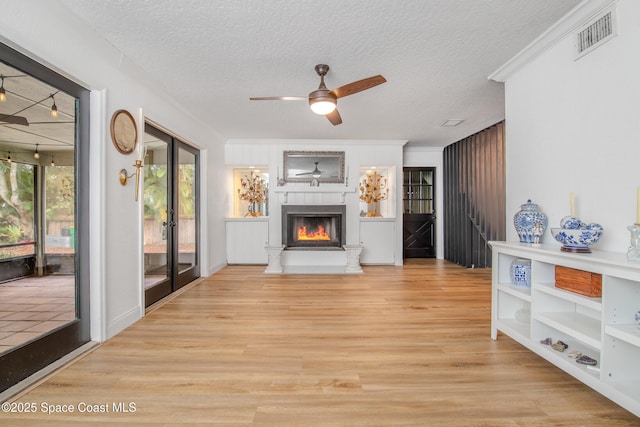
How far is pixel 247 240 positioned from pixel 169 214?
2.07 meters

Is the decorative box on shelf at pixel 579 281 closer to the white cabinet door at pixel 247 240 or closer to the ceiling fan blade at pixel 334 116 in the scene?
the ceiling fan blade at pixel 334 116

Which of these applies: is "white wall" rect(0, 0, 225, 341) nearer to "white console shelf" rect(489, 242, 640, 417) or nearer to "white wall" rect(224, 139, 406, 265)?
"white wall" rect(224, 139, 406, 265)

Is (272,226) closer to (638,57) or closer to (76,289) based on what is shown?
(76,289)

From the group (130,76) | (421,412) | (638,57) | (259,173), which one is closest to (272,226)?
(259,173)

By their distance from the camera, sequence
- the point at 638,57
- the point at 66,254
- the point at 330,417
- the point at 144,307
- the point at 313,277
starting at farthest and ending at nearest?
the point at 313,277, the point at 144,307, the point at 66,254, the point at 638,57, the point at 330,417

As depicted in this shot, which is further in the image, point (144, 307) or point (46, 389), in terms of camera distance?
point (144, 307)

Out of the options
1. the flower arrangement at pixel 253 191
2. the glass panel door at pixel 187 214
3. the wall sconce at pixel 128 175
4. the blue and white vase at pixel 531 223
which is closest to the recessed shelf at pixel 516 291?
the blue and white vase at pixel 531 223

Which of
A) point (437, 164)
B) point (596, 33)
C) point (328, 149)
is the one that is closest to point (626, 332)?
point (596, 33)

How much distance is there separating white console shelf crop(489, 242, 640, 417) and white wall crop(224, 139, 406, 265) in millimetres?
3270

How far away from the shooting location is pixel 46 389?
1705 mm

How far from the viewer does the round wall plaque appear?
8.18ft

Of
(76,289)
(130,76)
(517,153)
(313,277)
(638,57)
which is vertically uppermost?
(130,76)

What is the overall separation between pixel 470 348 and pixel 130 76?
3734 mm

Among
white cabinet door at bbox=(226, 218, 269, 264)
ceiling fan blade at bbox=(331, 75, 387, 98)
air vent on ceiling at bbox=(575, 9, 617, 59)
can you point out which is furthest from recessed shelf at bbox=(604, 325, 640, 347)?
white cabinet door at bbox=(226, 218, 269, 264)
